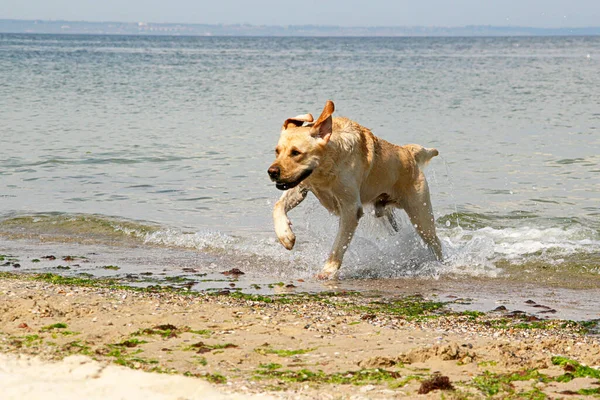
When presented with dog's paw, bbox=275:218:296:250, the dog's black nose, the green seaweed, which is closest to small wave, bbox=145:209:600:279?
dog's paw, bbox=275:218:296:250

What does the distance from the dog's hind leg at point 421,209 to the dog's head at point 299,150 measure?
1.69 m

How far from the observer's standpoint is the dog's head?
7.83m

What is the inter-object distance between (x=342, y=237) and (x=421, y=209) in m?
1.24

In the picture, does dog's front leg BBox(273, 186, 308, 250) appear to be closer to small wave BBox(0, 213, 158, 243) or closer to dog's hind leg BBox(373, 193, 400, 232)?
dog's hind leg BBox(373, 193, 400, 232)

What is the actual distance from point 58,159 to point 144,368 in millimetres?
13370

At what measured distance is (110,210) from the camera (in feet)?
42.2

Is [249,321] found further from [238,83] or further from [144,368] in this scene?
[238,83]

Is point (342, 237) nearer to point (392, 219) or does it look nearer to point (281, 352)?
point (392, 219)

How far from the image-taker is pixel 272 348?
220 inches

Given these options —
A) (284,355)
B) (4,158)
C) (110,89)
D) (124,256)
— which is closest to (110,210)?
(124,256)

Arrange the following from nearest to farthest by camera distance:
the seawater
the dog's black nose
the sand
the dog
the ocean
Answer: the sand → the dog's black nose → the dog → the ocean → the seawater

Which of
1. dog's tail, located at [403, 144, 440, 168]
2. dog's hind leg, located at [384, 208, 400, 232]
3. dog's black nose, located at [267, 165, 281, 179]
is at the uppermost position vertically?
dog's black nose, located at [267, 165, 281, 179]

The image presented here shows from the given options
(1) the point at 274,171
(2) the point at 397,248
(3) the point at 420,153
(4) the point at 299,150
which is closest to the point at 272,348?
(1) the point at 274,171

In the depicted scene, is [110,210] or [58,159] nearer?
[110,210]
